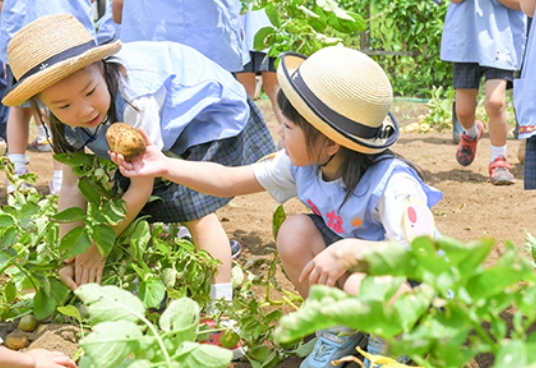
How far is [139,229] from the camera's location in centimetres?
204

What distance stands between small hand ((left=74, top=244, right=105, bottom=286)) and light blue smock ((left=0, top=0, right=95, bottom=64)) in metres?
1.63

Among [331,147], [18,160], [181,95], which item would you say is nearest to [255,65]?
[18,160]

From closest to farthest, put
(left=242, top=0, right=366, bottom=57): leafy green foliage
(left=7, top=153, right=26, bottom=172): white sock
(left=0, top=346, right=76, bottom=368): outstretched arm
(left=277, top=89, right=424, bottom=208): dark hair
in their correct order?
(left=0, top=346, right=76, bottom=368): outstretched arm
(left=277, top=89, right=424, bottom=208): dark hair
(left=242, top=0, right=366, bottom=57): leafy green foliage
(left=7, top=153, right=26, bottom=172): white sock

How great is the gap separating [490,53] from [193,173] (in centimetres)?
247

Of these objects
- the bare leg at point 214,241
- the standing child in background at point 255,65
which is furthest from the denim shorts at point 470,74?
the bare leg at point 214,241

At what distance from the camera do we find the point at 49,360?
154cm

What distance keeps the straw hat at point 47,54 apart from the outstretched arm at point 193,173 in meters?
0.27

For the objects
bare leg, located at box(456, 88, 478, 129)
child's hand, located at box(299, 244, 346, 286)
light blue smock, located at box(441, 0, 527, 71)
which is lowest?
bare leg, located at box(456, 88, 478, 129)

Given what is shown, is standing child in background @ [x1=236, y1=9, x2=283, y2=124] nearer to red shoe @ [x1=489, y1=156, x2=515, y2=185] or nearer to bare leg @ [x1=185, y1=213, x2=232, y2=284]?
red shoe @ [x1=489, y1=156, x2=515, y2=185]

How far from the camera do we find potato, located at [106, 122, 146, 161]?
1723 millimetres

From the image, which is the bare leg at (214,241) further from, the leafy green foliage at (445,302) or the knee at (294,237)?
the leafy green foliage at (445,302)

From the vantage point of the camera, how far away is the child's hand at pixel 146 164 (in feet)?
5.74

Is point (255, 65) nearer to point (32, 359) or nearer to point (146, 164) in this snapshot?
point (146, 164)

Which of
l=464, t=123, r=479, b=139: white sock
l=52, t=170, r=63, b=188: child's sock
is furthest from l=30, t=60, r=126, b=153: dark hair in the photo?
l=464, t=123, r=479, b=139: white sock
